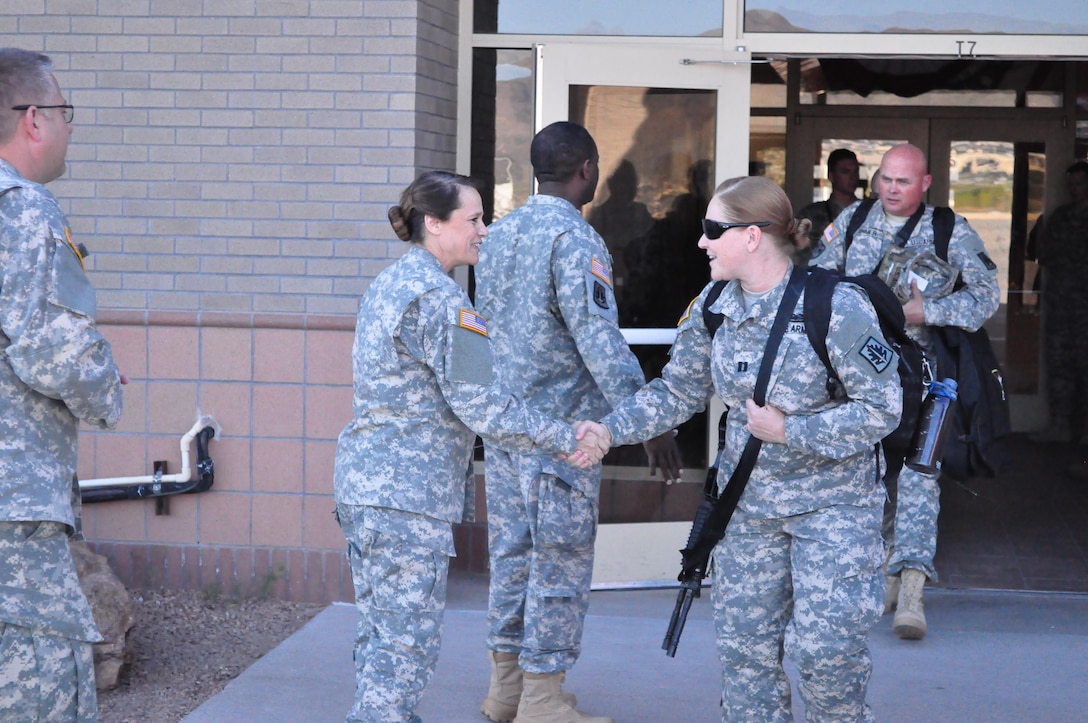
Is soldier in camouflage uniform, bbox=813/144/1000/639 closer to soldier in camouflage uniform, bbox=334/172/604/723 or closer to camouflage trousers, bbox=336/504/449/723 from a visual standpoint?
soldier in camouflage uniform, bbox=334/172/604/723

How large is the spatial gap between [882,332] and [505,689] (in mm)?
1763

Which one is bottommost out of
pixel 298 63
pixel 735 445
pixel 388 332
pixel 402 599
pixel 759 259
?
pixel 402 599

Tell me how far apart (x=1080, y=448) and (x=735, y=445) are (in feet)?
23.7

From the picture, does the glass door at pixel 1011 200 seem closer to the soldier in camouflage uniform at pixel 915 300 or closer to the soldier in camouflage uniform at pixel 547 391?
the soldier in camouflage uniform at pixel 915 300

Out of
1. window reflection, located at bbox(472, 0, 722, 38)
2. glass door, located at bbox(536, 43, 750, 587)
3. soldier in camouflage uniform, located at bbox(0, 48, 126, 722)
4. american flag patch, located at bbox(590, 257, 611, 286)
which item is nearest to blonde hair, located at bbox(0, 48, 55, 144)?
soldier in camouflage uniform, located at bbox(0, 48, 126, 722)

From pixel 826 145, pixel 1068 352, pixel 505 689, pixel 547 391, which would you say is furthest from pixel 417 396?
pixel 826 145

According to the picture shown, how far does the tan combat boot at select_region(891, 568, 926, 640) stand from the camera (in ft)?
16.4

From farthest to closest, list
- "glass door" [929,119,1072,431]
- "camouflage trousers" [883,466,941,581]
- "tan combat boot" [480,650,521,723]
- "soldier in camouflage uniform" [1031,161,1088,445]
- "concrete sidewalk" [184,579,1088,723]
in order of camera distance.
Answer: "glass door" [929,119,1072,431] → "soldier in camouflage uniform" [1031,161,1088,445] → "camouflage trousers" [883,466,941,581] → "concrete sidewalk" [184,579,1088,723] → "tan combat boot" [480,650,521,723]

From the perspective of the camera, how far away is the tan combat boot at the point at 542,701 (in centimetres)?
395

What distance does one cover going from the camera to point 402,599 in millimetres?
3244

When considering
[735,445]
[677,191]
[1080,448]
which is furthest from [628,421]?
[1080,448]

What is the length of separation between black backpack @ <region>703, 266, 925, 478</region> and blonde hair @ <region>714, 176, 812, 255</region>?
0.14 meters

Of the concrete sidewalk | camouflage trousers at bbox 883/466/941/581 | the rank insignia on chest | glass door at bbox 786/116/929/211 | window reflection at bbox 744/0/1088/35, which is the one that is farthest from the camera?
glass door at bbox 786/116/929/211

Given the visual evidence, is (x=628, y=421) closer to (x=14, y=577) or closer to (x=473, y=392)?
(x=473, y=392)
